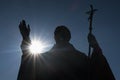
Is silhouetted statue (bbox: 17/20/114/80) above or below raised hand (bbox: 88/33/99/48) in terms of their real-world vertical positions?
below

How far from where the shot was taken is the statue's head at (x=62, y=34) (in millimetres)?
15469

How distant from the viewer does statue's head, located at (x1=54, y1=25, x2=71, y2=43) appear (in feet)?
50.8

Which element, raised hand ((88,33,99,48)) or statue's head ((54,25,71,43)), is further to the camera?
statue's head ((54,25,71,43))

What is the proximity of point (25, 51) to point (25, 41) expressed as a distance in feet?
1.33

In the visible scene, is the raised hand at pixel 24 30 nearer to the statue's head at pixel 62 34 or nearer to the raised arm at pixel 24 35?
the raised arm at pixel 24 35

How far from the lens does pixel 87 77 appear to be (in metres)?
14.2

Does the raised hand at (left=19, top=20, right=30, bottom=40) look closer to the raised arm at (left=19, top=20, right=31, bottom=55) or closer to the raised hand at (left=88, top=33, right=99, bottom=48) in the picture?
the raised arm at (left=19, top=20, right=31, bottom=55)

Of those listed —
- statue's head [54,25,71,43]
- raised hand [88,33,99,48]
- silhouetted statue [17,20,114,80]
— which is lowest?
silhouetted statue [17,20,114,80]

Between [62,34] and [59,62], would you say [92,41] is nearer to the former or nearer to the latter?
[59,62]

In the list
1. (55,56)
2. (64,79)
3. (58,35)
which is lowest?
(64,79)

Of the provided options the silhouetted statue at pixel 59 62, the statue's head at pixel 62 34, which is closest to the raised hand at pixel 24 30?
the silhouetted statue at pixel 59 62

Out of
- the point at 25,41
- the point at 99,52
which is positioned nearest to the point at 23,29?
the point at 25,41

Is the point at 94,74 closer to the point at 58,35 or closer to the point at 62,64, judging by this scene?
the point at 62,64

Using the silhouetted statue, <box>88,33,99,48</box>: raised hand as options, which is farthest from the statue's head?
<box>88,33,99,48</box>: raised hand
